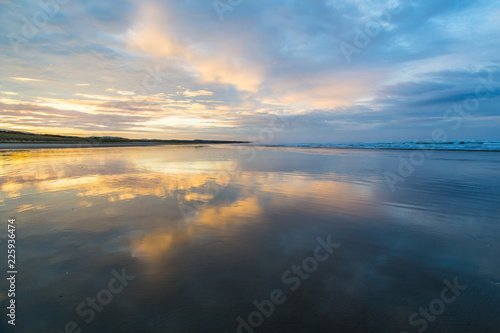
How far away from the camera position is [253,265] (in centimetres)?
338

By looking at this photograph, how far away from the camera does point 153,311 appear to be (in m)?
2.51

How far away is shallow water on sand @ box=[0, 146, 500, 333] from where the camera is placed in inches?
96.8

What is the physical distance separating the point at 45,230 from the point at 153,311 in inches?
143

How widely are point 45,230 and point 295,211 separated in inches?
212

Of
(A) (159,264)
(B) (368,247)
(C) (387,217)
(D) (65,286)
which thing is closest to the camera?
(D) (65,286)

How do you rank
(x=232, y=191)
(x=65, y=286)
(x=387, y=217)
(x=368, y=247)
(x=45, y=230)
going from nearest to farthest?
(x=65, y=286)
(x=368, y=247)
(x=45, y=230)
(x=387, y=217)
(x=232, y=191)

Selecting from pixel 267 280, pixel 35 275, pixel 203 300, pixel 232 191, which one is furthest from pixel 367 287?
pixel 232 191

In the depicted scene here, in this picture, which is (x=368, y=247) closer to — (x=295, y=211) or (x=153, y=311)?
(x=295, y=211)

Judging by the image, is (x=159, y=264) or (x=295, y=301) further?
(x=159, y=264)

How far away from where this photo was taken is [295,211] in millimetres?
5965

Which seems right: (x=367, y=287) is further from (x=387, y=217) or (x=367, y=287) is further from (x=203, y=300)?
(x=387, y=217)

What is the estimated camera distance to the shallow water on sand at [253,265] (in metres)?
2.46

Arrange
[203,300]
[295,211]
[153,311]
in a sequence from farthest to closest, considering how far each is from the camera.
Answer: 1. [295,211]
2. [203,300]
3. [153,311]

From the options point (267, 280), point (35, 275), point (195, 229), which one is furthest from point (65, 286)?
point (267, 280)
